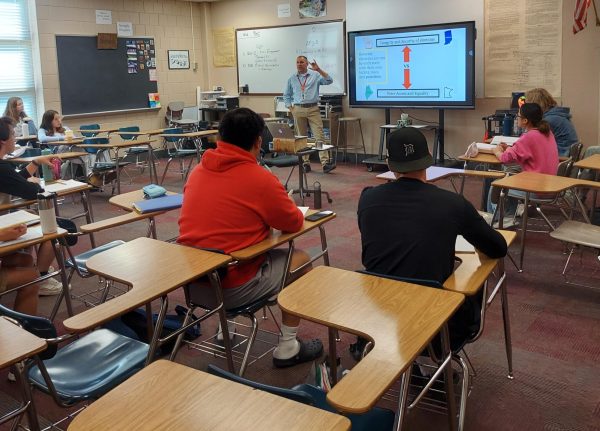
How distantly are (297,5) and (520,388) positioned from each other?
7.72m

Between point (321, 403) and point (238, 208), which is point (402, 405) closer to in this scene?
point (321, 403)

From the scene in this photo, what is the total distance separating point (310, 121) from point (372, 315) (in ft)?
21.9

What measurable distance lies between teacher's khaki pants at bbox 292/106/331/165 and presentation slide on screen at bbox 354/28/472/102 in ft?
2.38

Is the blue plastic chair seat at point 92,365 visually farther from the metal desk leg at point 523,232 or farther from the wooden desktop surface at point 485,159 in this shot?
the wooden desktop surface at point 485,159

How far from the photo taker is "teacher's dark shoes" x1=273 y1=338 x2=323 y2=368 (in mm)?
2865

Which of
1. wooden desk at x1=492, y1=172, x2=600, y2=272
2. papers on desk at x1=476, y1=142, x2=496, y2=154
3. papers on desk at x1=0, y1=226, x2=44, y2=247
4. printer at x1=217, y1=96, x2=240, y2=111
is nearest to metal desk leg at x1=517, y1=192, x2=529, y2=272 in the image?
wooden desk at x1=492, y1=172, x2=600, y2=272

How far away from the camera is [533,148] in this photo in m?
4.26

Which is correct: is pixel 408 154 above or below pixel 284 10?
below

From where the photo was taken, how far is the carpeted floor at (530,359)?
2.39 metres

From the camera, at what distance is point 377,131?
8648mm

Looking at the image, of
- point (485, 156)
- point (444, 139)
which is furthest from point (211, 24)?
point (485, 156)

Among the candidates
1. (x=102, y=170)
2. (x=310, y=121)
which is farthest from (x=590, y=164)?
(x=102, y=170)

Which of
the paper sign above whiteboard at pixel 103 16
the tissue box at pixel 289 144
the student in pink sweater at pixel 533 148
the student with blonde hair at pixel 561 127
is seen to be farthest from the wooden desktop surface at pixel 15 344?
the paper sign above whiteboard at pixel 103 16

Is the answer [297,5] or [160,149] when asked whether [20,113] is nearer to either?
[160,149]
